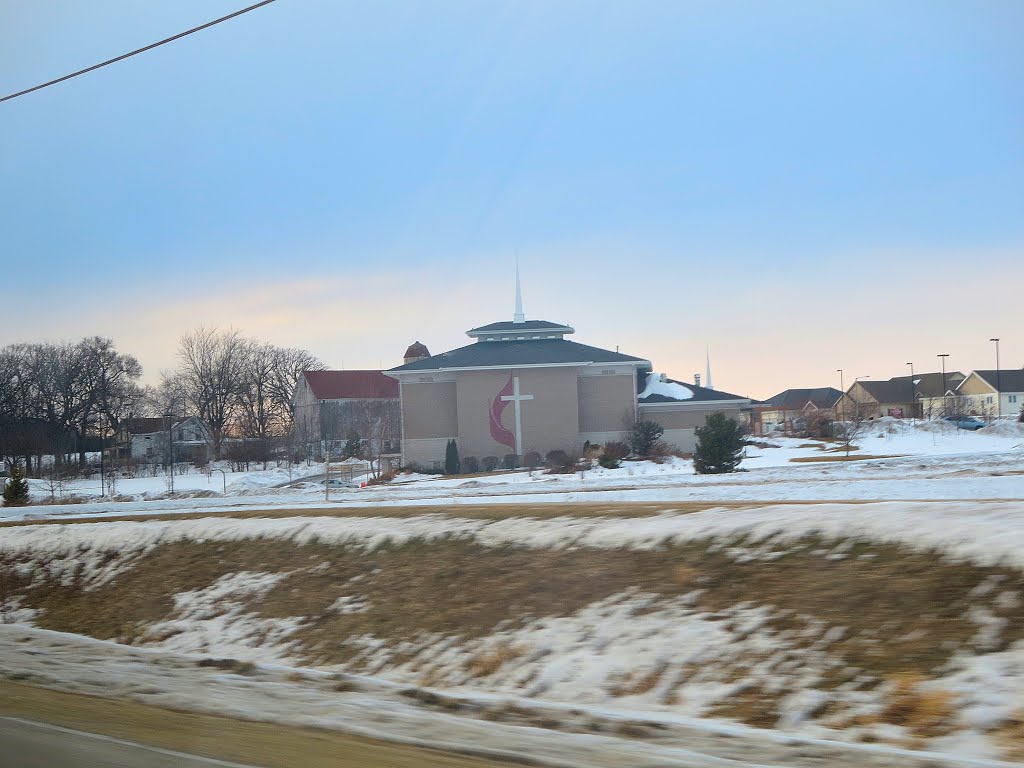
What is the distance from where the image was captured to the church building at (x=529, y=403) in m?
56.9

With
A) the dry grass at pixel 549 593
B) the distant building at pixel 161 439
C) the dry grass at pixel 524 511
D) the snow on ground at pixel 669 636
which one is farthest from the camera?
the distant building at pixel 161 439

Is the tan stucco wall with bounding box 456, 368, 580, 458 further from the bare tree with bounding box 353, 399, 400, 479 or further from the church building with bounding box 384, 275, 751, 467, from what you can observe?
the bare tree with bounding box 353, 399, 400, 479

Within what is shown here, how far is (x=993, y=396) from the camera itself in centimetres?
11650

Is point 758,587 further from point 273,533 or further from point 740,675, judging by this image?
point 273,533

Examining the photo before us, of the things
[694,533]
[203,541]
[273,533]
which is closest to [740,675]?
[694,533]

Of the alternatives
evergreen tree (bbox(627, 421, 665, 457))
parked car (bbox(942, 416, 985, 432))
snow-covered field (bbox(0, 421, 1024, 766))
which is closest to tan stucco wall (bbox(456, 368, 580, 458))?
evergreen tree (bbox(627, 421, 665, 457))

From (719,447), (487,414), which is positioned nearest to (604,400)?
(487,414)

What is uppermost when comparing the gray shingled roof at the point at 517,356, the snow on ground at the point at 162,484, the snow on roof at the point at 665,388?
the gray shingled roof at the point at 517,356

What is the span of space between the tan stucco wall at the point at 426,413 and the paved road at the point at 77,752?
51.1 m

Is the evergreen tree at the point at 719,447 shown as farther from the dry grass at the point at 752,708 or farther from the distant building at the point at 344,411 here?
the distant building at the point at 344,411

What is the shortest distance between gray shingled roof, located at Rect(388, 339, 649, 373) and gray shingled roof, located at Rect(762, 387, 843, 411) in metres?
94.0

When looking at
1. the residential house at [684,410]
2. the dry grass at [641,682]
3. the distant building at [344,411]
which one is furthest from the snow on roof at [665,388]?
the dry grass at [641,682]

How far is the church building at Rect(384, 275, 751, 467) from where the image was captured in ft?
187

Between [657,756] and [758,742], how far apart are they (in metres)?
0.75
